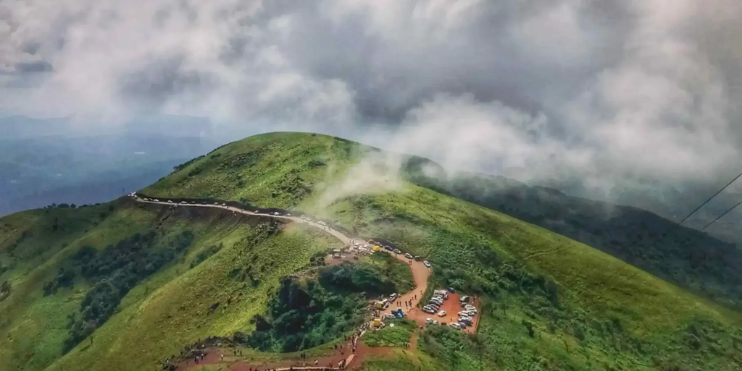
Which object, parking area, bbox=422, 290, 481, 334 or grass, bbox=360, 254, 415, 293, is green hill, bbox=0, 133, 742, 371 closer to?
parking area, bbox=422, 290, 481, 334

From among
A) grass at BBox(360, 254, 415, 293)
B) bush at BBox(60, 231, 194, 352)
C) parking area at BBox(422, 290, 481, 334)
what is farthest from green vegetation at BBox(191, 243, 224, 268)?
parking area at BBox(422, 290, 481, 334)

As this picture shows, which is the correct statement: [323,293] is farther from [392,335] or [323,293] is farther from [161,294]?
[161,294]

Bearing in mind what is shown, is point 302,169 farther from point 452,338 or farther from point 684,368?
point 684,368

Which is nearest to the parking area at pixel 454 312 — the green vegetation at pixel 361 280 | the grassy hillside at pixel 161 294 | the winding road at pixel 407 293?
the winding road at pixel 407 293

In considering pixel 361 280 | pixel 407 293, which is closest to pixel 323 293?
pixel 361 280

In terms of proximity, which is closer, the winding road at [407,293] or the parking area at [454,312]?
the winding road at [407,293]

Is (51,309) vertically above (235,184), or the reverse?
(235,184)

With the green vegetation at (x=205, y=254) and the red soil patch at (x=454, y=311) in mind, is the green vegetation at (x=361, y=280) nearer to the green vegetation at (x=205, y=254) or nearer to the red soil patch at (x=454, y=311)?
the red soil patch at (x=454, y=311)

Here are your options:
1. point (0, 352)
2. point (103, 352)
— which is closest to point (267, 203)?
point (103, 352)
